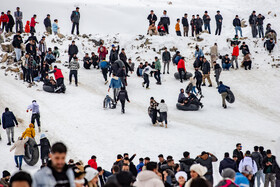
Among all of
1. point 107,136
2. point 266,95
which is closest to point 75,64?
point 107,136

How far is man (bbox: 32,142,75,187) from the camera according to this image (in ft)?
17.3

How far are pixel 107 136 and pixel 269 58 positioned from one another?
52.4ft

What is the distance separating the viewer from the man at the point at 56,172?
5262mm

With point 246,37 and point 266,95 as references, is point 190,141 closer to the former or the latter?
point 266,95

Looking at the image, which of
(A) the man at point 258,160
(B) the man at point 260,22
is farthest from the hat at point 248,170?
(B) the man at point 260,22

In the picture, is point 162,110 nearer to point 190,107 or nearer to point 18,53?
point 190,107

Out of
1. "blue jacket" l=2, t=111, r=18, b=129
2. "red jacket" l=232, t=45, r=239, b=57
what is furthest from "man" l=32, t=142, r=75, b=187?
"red jacket" l=232, t=45, r=239, b=57

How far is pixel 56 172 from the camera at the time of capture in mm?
5375

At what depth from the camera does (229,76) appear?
27.6m

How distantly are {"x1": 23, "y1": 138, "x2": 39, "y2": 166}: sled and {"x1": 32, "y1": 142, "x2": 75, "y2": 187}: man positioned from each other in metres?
10.0

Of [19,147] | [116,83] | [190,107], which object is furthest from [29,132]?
[190,107]

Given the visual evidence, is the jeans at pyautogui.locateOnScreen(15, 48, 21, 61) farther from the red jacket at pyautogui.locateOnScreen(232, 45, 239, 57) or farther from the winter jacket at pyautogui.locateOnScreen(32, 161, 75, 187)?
the winter jacket at pyautogui.locateOnScreen(32, 161, 75, 187)

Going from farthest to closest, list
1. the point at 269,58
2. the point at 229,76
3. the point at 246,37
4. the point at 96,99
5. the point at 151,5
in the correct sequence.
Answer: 1. the point at 151,5
2. the point at 246,37
3. the point at 269,58
4. the point at 229,76
5. the point at 96,99

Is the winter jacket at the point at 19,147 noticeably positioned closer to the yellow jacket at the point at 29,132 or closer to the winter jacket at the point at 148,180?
the yellow jacket at the point at 29,132
